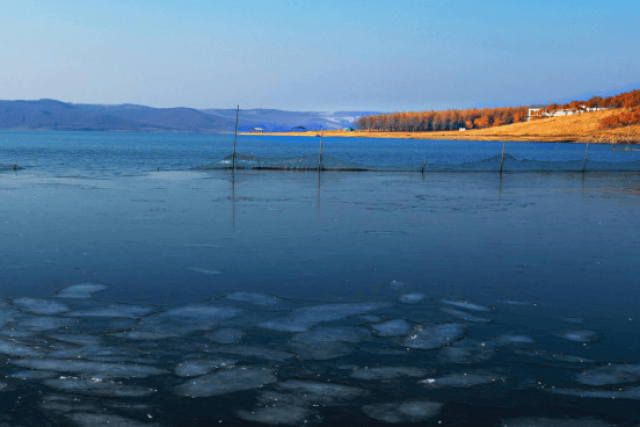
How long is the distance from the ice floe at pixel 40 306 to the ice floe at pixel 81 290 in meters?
0.41

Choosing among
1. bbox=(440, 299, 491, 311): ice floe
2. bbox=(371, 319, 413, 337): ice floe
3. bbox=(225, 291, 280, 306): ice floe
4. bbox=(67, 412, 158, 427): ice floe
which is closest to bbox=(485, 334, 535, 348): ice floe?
bbox=(371, 319, 413, 337): ice floe

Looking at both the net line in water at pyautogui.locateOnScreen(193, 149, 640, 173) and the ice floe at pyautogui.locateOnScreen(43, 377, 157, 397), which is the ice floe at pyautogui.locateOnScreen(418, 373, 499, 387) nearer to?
the ice floe at pyautogui.locateOnScreen(43, 377, 157, 397)

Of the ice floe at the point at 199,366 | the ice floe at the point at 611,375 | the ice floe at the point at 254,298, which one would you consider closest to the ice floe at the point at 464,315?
the ice floe at the point at 611,375

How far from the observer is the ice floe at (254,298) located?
31.3 ft

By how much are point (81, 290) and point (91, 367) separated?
3.58m

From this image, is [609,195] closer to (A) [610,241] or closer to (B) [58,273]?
(A) [610,241]

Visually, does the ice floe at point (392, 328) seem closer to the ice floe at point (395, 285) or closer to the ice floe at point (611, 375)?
the ice floe at point (395, 285)

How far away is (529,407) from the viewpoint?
6023mm

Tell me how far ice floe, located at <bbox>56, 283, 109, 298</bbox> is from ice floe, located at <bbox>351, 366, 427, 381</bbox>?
4992mm

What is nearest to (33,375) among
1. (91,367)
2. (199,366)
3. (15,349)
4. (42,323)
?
(91,367)

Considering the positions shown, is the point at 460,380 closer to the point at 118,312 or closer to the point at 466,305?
the point at 466,305

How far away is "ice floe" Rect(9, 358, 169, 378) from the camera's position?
6.64 meters

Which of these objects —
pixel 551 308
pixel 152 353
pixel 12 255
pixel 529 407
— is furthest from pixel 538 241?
pixel 12 255

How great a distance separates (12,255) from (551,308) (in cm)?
1022
